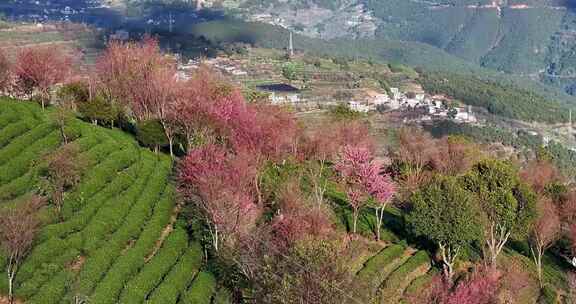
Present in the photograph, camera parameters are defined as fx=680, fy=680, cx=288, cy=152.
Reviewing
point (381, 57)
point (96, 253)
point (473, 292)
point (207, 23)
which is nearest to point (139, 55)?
point (96, 253)

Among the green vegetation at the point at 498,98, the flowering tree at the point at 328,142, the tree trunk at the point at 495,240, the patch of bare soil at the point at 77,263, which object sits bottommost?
the green vegetation at the point at 498,98

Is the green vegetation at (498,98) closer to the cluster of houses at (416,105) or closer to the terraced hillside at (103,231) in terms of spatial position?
the cluster of houses at (416,105)

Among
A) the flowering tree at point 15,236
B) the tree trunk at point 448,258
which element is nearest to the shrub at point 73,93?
the flowering tree at point 15,236

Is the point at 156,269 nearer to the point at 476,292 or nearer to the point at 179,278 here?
the point at 179,278

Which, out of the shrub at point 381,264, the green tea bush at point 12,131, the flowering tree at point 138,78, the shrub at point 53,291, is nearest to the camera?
the shrub at point 53,291

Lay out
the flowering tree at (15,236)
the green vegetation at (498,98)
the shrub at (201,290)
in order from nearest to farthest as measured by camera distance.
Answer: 1. the flowering tree at (15,236)
2. the shrub at (201,290)
3. the green vegetation at (498,98)
